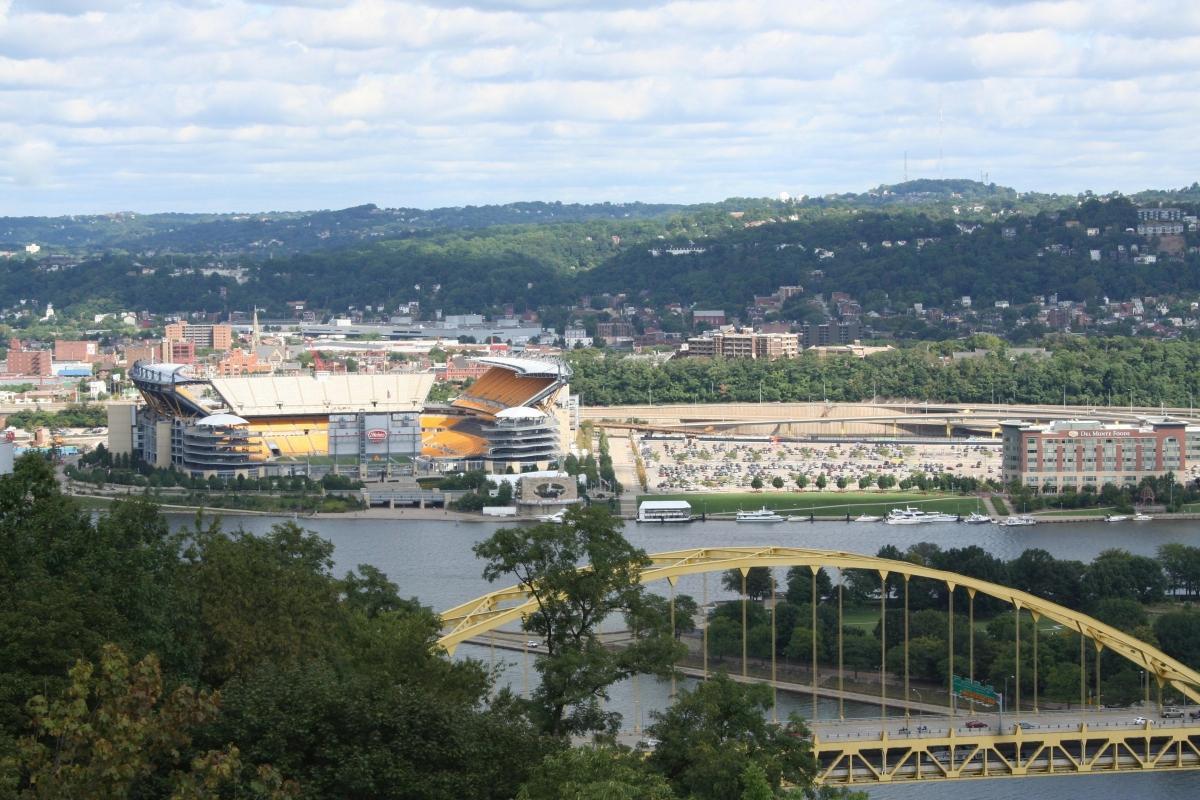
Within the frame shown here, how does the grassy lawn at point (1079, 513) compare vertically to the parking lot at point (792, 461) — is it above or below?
below

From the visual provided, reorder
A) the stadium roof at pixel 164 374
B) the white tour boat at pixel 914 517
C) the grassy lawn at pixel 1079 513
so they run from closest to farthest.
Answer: the white tour boat at pixel 914 517
the grassy lawn at pixel 1079 513
the stadium roof at pixel 164 374

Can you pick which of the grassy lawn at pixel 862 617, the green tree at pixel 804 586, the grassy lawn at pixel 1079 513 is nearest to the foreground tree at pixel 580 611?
the grassy lawn at pixel 862 617

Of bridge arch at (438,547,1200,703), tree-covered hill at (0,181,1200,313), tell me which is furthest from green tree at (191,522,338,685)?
tree-covered hill at (0,181,1200,313)

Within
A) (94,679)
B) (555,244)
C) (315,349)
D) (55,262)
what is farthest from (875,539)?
(55,262)

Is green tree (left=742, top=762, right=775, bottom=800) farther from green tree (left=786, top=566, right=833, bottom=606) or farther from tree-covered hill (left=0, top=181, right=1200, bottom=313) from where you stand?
A: tree-covered hill (left=0, top=181, right=1200, bottom=313)

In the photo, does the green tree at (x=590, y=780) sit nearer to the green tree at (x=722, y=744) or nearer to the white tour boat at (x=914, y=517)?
the green tree at (x=722, y=744)

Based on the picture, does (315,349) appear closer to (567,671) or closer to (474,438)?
(474,438)

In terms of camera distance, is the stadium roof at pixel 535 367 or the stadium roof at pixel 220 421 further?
the stadium roof at pixel 535 367

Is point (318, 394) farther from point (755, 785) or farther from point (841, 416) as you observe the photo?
point (755, 785)
